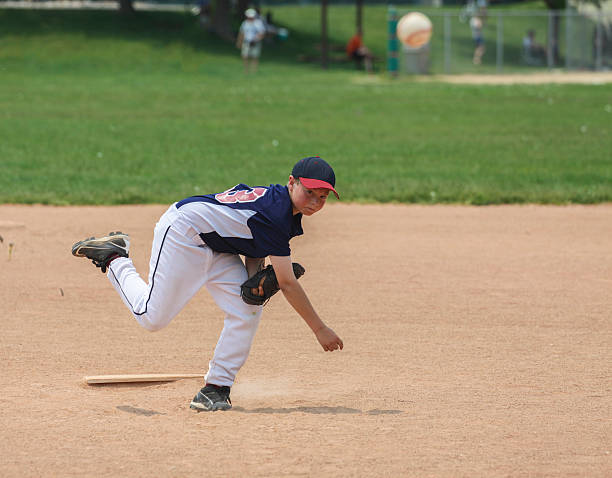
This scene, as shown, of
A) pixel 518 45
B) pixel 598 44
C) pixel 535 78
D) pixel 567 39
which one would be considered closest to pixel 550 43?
pixel 567 39

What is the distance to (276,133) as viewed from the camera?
17.3m

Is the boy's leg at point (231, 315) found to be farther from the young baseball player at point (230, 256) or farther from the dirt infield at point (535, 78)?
the dirt infield at point (535, 78)

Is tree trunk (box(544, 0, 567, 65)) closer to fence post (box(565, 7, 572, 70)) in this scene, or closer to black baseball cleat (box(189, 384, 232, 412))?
fence post (box(565, 7, 572, 70))

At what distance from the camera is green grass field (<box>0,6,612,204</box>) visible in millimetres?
12578

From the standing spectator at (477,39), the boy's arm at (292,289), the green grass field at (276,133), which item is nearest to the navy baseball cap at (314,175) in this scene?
the boy's arm at (292,289)

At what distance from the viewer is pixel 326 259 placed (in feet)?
29.9

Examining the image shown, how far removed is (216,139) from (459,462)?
41.3 ft

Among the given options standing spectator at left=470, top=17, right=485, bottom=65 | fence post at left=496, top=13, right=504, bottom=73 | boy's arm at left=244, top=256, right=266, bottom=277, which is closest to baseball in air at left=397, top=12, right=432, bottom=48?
fence post at left=496, top=13, right=504, bottom=73

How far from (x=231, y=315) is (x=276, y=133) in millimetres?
12441

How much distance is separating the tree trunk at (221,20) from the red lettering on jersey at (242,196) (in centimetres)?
3414

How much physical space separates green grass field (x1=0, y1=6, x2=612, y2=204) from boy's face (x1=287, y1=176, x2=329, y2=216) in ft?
22.9

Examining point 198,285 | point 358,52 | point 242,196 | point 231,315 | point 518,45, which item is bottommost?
point 518,45

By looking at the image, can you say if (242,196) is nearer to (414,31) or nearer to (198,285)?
(198,285)

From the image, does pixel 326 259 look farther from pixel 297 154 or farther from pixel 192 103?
pixel 192 103
